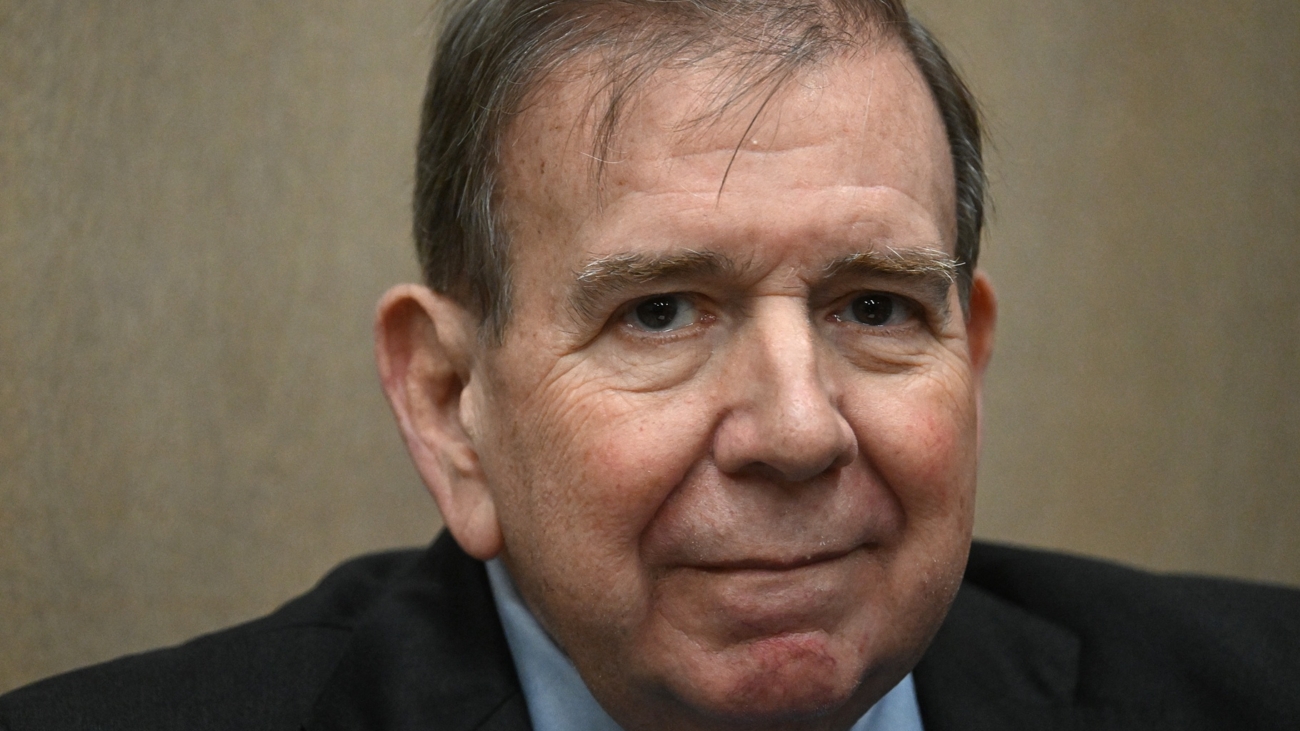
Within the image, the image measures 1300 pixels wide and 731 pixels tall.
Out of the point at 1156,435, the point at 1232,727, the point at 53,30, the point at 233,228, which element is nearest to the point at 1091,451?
the point at 1156,435

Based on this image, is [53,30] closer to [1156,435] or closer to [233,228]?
[233,228]

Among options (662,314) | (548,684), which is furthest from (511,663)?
(662,314)

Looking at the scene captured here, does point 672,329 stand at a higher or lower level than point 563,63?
lower

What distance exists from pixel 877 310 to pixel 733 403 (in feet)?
1.01

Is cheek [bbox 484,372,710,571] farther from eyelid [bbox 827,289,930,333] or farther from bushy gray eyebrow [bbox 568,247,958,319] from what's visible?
eyelid [bbox 827,289,930,333]

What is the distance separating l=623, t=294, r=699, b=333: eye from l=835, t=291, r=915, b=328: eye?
0.71 ft

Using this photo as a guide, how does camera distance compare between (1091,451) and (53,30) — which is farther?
(1091,451)

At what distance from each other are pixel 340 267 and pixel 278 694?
3.57 feet

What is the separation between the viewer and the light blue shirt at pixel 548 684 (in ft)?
6.05

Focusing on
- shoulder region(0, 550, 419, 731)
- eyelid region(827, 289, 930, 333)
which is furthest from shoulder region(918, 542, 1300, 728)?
shoulder region(0, 550, 419, 731)

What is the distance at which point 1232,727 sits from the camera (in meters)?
2.04

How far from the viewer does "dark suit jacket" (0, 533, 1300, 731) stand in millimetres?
1833

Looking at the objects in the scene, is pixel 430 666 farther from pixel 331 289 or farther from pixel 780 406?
pixel 331 289

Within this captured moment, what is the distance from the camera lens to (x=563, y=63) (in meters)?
1.65
